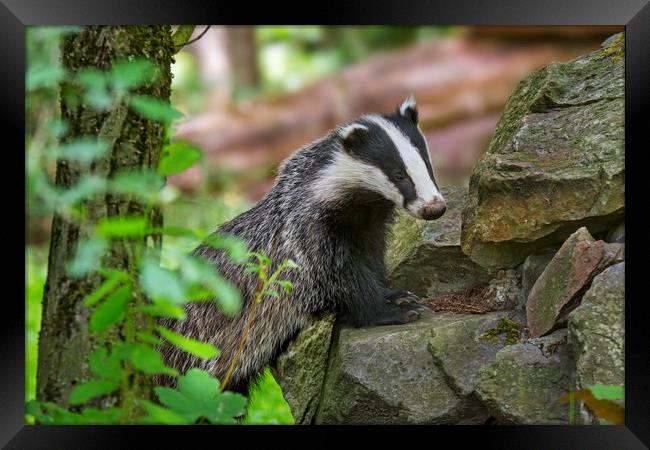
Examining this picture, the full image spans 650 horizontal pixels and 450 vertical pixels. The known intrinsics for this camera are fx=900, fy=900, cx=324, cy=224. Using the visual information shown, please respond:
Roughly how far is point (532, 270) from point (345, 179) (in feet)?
3.27

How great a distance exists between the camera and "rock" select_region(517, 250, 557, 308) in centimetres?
381

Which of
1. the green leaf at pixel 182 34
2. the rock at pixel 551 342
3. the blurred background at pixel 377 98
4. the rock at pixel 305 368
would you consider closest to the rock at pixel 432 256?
the rock at pixel 305 368

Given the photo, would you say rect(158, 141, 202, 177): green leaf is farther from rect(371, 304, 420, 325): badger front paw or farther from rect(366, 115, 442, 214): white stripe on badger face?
rect(371, 304, 420, 325): badger front paw

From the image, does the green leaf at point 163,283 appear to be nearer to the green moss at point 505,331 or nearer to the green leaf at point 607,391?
the green leaf at point 607,391

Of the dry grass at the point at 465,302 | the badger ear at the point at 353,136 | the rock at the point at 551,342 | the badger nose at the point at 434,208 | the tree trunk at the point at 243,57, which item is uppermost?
the tree trunk at the point at 243,57

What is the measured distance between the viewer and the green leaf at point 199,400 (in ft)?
9.50

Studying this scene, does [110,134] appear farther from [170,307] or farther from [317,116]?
[317,116]

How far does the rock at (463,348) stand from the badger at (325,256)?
0.39m

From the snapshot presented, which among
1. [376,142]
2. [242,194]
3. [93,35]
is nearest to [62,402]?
[93,35]

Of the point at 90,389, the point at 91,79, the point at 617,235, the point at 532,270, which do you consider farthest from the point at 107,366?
the point at 617,235

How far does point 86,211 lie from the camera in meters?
3.07

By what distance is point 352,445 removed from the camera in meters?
3.29

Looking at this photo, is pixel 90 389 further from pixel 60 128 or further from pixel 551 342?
pixel 551 342
